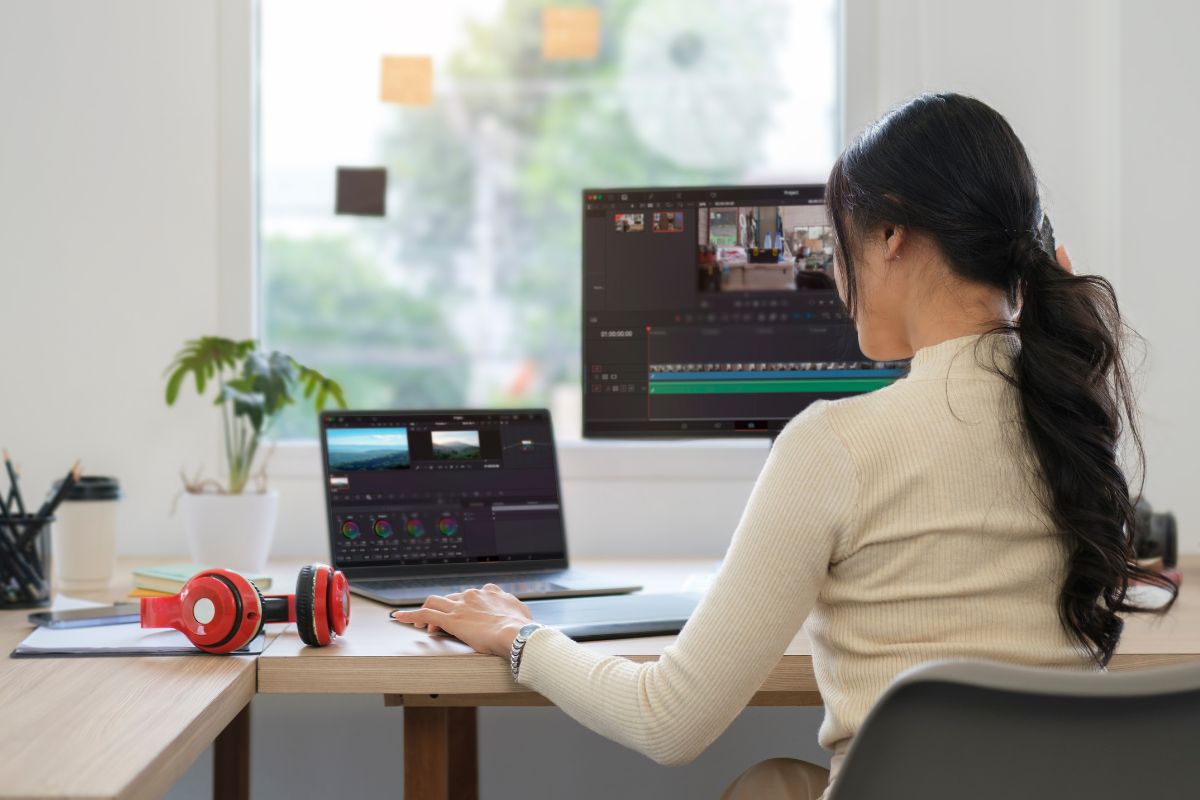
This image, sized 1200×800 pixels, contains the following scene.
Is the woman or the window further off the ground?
the window

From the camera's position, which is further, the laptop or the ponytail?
the laptop

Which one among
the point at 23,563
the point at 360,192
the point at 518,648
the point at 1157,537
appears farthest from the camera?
the point at 360,192

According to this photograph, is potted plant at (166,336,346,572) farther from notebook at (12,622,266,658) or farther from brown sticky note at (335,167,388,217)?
notebook at (12,622,266,658)

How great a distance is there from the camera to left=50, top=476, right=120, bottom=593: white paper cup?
62.1 inches

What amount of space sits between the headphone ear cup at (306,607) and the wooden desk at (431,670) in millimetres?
14

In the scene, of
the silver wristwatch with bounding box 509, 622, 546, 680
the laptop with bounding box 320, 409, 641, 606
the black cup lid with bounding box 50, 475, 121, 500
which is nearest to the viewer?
the silver wristwatch with bounding box 509, 622, 546, 680

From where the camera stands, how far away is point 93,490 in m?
1.61

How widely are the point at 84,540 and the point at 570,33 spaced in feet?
4.00

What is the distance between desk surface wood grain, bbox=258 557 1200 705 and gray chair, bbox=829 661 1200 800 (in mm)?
415

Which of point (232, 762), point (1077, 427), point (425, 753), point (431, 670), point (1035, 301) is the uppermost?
point (1035, 301)

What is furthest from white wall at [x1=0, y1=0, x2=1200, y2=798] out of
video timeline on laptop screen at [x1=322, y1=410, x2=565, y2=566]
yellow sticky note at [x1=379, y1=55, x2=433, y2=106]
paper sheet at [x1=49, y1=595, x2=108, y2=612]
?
paper sheet at [x1=49, y1=595, x2=108, y2=612]

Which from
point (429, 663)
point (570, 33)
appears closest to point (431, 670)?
point (429, 663)

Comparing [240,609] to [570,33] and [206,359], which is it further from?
[570,33]

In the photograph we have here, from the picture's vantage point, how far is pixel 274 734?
1.92 metres
